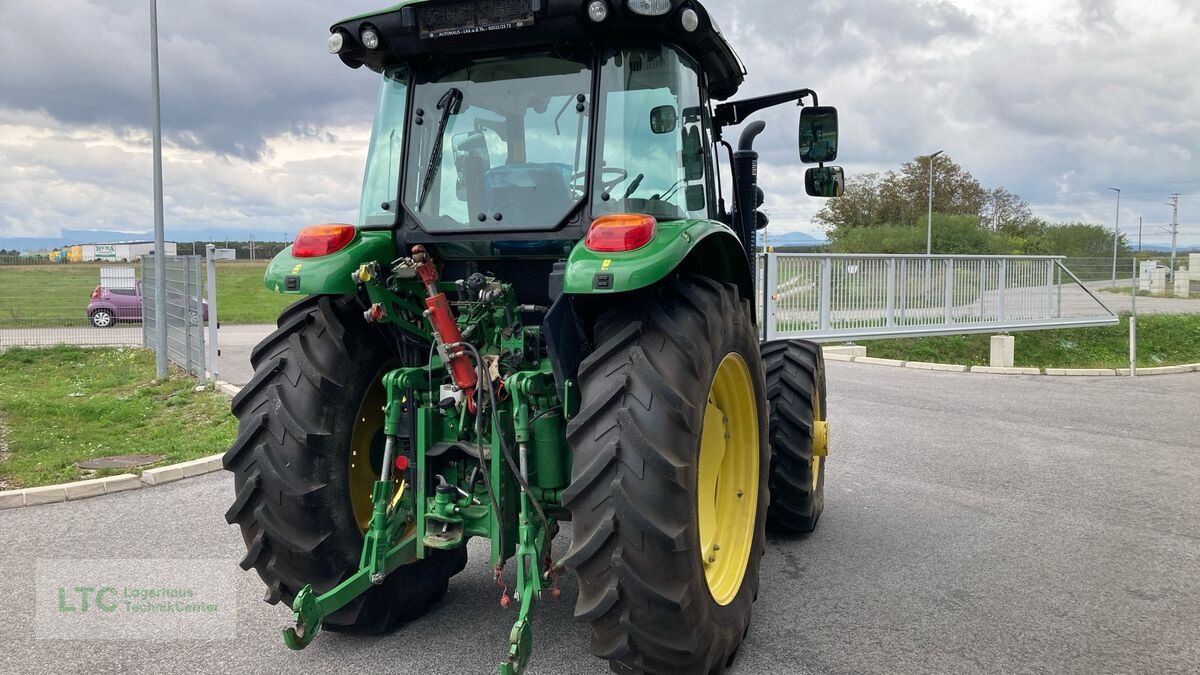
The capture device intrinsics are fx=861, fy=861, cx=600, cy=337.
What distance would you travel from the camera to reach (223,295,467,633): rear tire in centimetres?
354

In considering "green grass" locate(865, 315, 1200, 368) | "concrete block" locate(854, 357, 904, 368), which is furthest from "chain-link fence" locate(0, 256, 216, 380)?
"green grass" locate(865, 315, 1200, 368)

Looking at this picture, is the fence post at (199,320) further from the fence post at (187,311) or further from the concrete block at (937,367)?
the concrete block at (937,367)

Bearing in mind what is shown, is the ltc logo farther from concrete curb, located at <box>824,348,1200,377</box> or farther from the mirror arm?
concrete curb, located at <box>824,348,1200,377</box>

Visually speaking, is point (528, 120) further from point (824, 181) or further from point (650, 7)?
point (824, 181)

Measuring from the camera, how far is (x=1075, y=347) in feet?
61.2

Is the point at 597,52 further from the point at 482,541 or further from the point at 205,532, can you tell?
the point at 205,532

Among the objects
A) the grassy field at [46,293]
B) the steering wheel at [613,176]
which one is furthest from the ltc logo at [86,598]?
the grassy field at [46,293]

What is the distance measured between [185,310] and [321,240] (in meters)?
10.0

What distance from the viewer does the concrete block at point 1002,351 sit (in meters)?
16.5

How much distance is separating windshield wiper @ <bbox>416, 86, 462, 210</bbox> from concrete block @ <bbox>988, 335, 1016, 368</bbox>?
599 inches

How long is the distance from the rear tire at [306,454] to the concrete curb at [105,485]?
362cm

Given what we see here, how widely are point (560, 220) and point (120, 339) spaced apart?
15.7m

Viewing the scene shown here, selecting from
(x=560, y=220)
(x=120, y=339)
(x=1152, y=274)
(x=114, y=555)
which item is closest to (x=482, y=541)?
(x=114, y=555)

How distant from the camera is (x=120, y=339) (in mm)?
16406
